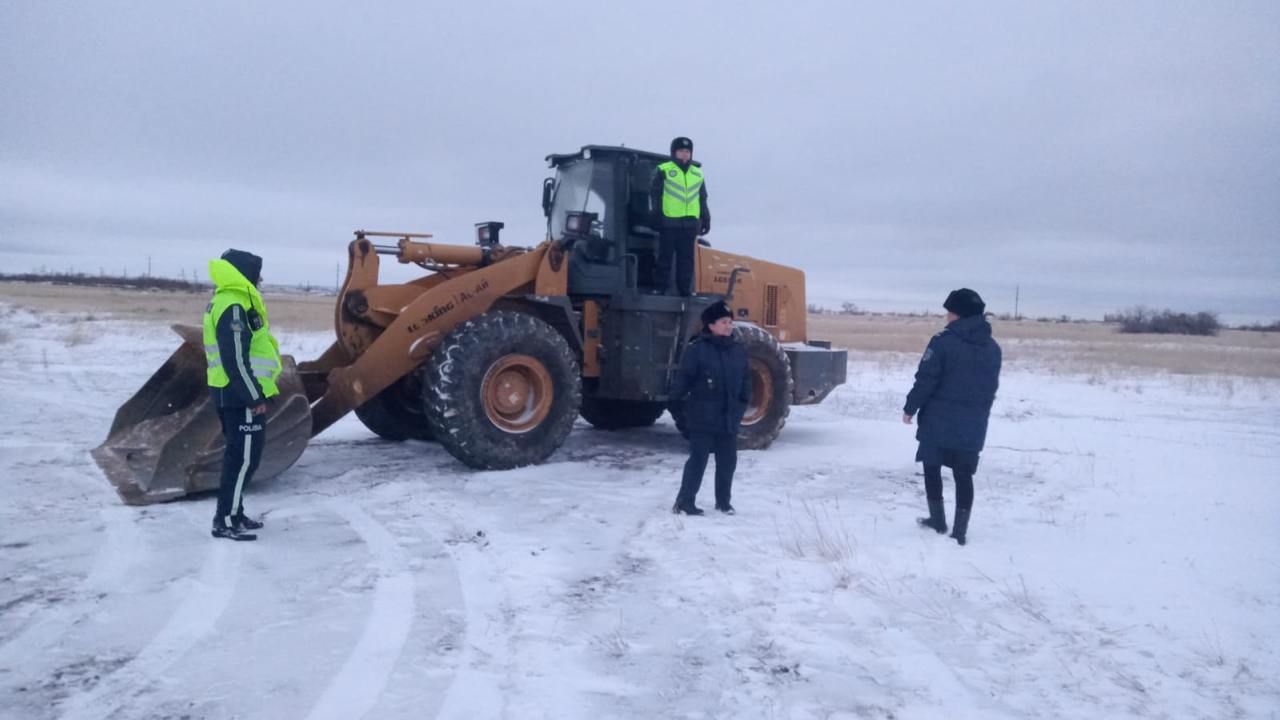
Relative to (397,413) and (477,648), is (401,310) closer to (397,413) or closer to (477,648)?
(397,413)

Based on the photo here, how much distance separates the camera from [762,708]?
3652mm

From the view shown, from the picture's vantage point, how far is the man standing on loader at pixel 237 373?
577 centimetres

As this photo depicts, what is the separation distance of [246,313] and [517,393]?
285 cm

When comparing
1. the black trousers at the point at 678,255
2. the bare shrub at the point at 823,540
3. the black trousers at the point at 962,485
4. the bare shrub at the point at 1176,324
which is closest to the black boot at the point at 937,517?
the black trousers at the point at 962,485

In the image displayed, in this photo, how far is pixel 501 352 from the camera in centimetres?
793

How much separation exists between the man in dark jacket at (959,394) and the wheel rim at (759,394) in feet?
12.2

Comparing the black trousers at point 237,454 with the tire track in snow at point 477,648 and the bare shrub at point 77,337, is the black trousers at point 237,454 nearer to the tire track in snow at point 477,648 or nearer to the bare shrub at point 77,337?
the tire track in snow at point 477,648

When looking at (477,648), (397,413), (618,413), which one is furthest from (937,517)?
(397,413)

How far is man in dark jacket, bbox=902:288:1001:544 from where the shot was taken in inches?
241

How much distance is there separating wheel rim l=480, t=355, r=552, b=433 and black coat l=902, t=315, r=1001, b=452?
137 inches

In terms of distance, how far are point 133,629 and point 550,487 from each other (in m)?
3.73

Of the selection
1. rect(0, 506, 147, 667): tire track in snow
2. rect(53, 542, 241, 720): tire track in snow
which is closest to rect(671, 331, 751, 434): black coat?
rect(53, 542, 241, 720): tire track in snow

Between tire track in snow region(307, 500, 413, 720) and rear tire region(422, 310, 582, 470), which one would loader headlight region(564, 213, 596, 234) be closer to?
rear tire region(422, 310, 582, 470)

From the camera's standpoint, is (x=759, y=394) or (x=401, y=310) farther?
(x=759, y=394)
